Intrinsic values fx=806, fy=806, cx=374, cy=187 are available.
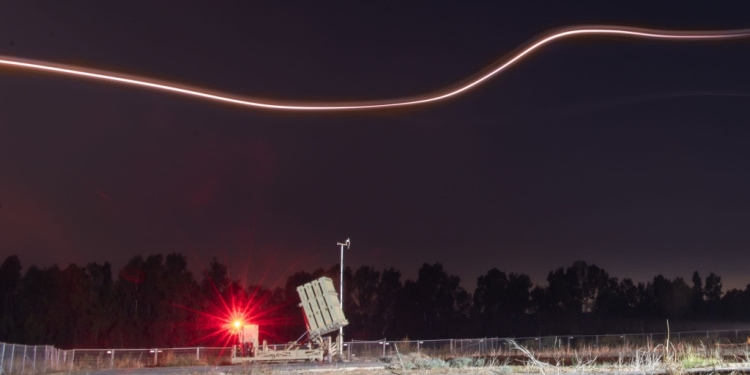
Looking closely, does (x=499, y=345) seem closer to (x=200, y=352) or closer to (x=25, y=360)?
(x=200, y=352)

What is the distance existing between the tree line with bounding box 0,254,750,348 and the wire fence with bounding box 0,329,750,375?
24.3 m

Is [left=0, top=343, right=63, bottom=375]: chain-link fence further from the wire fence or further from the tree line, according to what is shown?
the tree line

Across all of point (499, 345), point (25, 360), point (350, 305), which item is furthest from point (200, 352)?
point (350, 305)

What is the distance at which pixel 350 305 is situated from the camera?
4557 inches

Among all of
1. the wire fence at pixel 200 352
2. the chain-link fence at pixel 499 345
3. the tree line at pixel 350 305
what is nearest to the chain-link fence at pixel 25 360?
the wire fence at pixel 200 352

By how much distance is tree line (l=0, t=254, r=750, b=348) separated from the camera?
3029 inches

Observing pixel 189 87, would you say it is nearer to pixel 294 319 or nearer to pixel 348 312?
pixel 294 319

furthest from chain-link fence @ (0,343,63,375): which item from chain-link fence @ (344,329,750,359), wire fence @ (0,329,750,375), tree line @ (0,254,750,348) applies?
tree line @ (0,254,750,348)

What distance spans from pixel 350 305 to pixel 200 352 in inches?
2668

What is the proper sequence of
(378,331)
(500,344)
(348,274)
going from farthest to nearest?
(348,274)
(378,331)
(500,344)

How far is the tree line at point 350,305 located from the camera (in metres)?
76.9

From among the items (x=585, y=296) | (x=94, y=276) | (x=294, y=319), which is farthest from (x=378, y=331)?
(x=94, y=276)

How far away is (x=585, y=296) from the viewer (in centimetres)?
12162

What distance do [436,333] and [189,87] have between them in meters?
90.4
